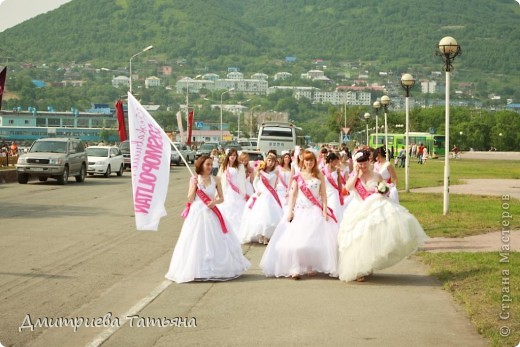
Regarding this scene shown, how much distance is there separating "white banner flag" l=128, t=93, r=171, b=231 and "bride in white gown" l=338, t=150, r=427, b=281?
232cm

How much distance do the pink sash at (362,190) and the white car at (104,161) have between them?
33259 millimetres

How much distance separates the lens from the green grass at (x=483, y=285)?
8.95 metres

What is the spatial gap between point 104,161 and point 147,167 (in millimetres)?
33792

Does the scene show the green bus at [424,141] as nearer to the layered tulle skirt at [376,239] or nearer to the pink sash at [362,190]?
the pink sash at [362,190]

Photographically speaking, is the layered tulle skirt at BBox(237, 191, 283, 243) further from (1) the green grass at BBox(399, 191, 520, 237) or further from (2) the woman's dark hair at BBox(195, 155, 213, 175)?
(2) the woman's dark hair at BBox(195, 155, 213, 175)

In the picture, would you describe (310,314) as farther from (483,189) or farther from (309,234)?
(483,189)


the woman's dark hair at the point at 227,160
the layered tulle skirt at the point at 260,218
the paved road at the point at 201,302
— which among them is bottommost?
the paved road at the point at 201,302

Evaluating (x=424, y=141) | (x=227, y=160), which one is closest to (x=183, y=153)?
(x=227, y=160)

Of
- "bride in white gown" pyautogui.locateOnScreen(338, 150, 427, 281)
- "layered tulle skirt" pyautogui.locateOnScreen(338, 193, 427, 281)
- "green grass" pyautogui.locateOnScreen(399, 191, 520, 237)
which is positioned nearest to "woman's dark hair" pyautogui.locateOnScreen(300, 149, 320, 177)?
"bride in white gown" pyautogui.locateOnScreen(338, 150, 427, 281)

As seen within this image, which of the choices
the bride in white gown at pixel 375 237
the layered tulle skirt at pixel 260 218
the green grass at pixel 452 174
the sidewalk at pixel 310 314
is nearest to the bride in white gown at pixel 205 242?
the sidewalk at pixel 310 314

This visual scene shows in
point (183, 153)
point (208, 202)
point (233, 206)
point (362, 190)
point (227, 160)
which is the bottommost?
point (183, 153)

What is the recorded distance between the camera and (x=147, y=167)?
11.4 meters

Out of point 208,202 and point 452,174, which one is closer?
point 208,202

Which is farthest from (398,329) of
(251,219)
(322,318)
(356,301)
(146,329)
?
(251,219)
